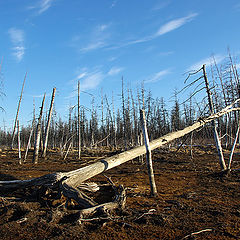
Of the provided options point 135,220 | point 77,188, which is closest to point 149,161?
point 135,220

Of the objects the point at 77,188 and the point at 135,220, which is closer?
the point at 135,220

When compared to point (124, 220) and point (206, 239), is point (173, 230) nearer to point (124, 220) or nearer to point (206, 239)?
point (206, 239)

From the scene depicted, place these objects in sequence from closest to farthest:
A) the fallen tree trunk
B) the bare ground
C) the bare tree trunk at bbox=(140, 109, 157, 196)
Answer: the bare ground
the fallen tree trunk
the bare tree trunk at bbox=(140, 109, 157, 196)

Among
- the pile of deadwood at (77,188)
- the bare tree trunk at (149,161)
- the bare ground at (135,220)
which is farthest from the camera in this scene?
the bare tree trunk at (149,161)

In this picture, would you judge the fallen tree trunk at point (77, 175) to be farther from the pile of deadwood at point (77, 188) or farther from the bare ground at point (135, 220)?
the bare ground at point (135, 220)

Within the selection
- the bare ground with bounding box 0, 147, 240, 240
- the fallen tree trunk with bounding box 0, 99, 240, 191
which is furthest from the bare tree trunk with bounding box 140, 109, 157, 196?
the fallen tree trunk with bounding box 0, 99, 240, 191

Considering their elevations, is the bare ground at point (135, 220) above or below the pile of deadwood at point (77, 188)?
below

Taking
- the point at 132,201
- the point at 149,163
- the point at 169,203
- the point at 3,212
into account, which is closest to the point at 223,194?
the point at 169,203

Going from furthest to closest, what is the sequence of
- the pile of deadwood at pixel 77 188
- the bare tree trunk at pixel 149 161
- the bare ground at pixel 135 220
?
the bare tree trunk at pixel 149 161
the pile of deadwood at pixel 77 188
the bare ground at pixel 135 220

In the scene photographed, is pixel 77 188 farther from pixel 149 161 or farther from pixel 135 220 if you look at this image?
pixel 149 161

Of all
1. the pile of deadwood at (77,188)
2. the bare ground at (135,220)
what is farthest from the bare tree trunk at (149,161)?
the bare ground at (135,220)

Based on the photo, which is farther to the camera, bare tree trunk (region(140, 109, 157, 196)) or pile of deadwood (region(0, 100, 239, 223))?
bare tree trunk (region(140, 109, 157, 196))

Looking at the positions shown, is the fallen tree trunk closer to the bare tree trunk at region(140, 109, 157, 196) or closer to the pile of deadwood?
the pile of deadwood

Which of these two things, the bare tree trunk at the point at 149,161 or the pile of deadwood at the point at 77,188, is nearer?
the pile of deadwood at the point at 77,188
